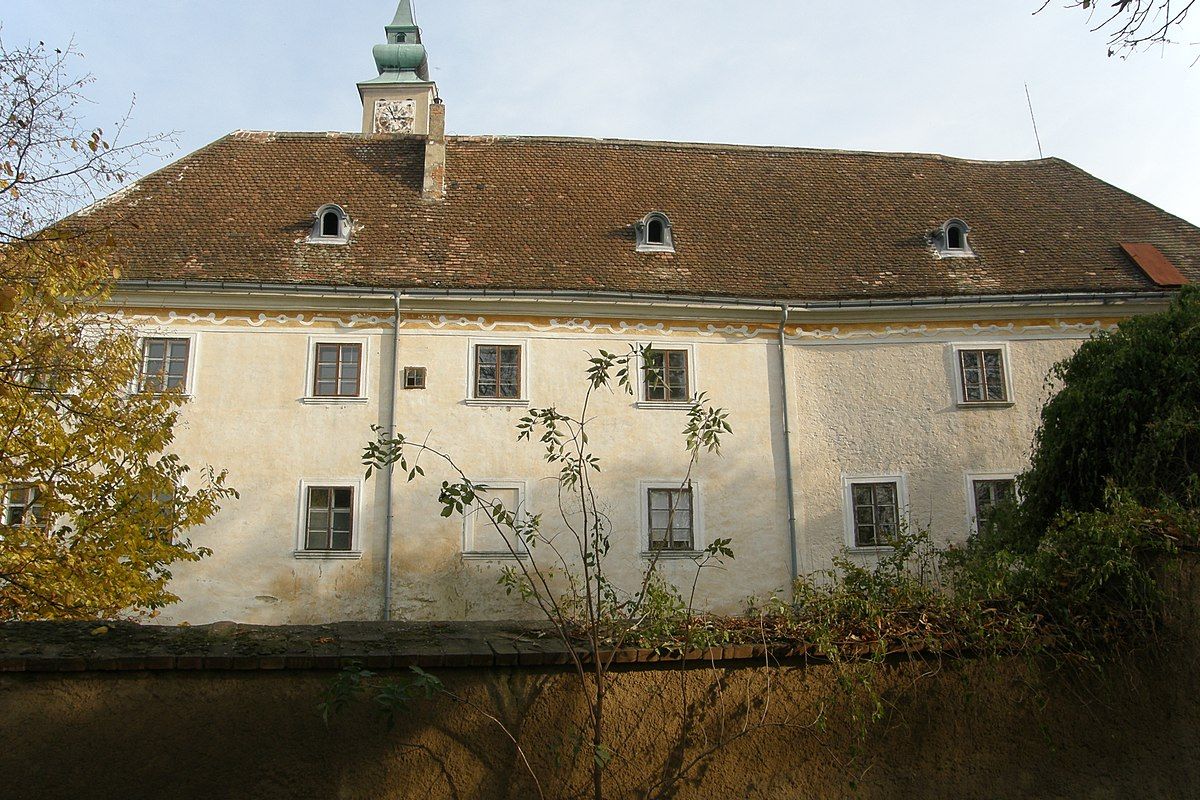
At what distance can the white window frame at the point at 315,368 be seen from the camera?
17.0 metres

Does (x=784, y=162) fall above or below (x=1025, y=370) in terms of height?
above

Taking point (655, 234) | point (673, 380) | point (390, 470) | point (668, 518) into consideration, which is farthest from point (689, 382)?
point (390, 470)

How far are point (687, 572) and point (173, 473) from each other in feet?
27.5

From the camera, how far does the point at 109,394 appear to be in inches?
420

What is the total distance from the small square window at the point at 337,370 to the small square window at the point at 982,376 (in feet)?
34.7

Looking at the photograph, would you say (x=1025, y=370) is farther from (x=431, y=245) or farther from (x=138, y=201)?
(x=138, y=201)

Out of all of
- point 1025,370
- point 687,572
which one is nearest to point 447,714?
point 687,572

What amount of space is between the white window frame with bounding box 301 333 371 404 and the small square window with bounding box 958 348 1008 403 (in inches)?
410

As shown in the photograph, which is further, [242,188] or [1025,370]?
Answer: [242,188]

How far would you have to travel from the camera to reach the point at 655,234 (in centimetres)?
1962

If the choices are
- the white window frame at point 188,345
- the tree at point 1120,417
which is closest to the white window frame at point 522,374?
the white window frame at point 188,345

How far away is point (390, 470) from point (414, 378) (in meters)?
1.78

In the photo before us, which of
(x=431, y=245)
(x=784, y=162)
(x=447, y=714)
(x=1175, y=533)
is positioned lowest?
(x=447, y=714)

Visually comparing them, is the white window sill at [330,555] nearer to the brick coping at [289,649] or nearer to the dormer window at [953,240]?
the brick coping at [289,649]
